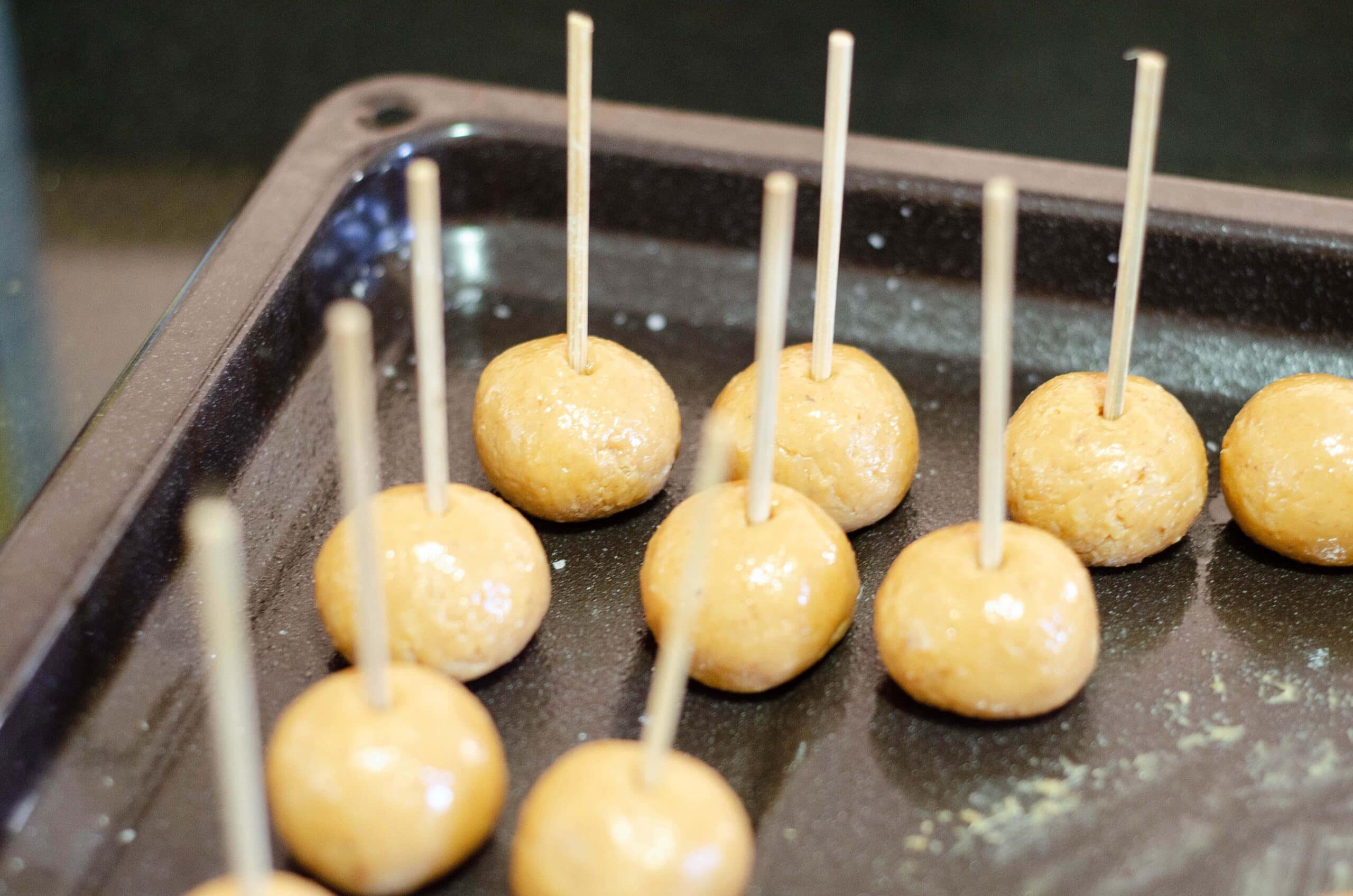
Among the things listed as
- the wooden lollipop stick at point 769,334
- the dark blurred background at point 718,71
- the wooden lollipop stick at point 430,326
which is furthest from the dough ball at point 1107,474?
the dark blurred background at point 718,71

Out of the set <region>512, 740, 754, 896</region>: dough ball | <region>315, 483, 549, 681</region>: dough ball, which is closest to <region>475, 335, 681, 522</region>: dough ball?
<region>315, 483, 549, 681</region>: dough ball

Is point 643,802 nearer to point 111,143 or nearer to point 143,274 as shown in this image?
point 143,274

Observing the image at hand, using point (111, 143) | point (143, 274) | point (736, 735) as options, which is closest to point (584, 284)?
point (736, 735)

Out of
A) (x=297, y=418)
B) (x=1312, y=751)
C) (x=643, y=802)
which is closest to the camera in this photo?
(x=643, y=802)

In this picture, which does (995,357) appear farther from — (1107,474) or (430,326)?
(430,326)

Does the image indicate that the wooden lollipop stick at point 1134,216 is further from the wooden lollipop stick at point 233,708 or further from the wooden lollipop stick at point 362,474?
the wooden lollipop stick at point 233,708
